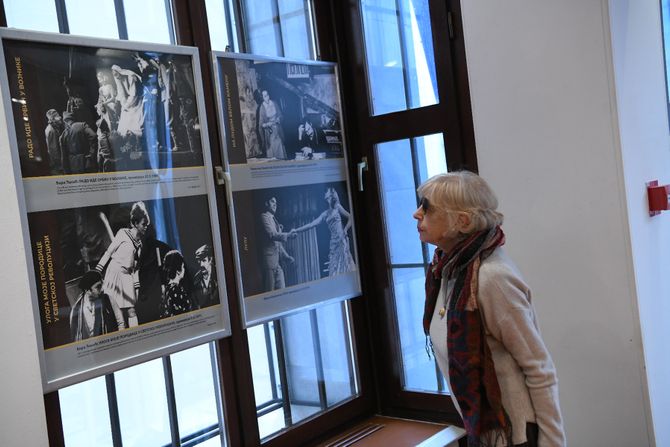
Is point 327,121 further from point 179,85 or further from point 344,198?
point 179,85

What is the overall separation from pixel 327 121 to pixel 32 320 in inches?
64.2

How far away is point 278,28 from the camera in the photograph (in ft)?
9.64

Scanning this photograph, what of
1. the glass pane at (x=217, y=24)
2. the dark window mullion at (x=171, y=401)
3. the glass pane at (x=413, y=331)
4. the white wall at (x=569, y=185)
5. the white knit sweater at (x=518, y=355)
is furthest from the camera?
the glass pane at (x=413, y=331)

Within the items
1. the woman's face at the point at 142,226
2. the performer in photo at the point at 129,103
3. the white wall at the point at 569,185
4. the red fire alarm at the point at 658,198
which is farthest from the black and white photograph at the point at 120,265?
the red fire alarm at the point at 658,198

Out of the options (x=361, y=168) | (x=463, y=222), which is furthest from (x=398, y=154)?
(x=463, y=222)

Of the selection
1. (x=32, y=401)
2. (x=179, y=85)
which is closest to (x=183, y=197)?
(x=179, y=85)

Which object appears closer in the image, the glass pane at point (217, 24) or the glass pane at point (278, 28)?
the glass pane at point (217, 24)

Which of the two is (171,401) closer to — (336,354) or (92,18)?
(336,354)

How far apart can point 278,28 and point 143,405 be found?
1677 millimetres

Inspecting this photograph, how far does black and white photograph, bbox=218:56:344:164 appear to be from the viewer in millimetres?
2643

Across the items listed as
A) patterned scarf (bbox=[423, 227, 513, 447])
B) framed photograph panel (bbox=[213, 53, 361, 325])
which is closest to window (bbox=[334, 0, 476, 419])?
framed photograph panel (bbox=[213, 53, 361, 325])

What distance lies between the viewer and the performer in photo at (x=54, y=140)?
2041mm

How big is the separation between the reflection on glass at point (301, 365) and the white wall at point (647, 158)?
4.32 feet

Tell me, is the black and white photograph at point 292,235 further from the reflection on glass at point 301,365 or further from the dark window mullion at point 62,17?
the dark window mullion at point 62,17
